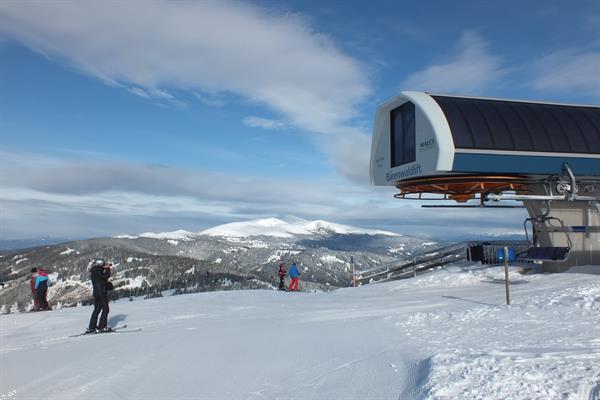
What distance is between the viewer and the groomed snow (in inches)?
221

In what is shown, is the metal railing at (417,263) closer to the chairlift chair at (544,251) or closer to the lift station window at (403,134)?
the chairlift chair at (544,251)

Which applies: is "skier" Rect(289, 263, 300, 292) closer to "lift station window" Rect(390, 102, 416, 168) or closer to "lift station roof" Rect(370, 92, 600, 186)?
"lift station roof" Rect(370, 92, 600, 186)

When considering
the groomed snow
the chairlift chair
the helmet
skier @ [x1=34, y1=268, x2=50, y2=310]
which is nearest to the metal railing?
the chairlift chair

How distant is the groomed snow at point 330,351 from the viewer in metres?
5.60

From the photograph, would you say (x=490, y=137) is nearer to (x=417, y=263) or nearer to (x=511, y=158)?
(x=511, y=158)

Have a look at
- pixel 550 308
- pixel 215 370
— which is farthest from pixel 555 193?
pixel 215 370

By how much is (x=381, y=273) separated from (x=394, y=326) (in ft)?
46.5

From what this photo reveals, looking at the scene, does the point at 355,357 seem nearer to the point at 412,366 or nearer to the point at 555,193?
the point at 412,366

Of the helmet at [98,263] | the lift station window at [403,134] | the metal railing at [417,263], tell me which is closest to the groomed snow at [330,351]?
the helmet at [98,263]

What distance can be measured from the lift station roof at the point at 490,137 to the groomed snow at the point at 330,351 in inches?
169

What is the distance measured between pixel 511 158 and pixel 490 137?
3.36 feet

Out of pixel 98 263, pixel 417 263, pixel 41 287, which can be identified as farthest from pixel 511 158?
pixel 41 287

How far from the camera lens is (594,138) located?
17109 millimetres

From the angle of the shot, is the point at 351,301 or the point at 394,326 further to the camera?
the point at 351,301
